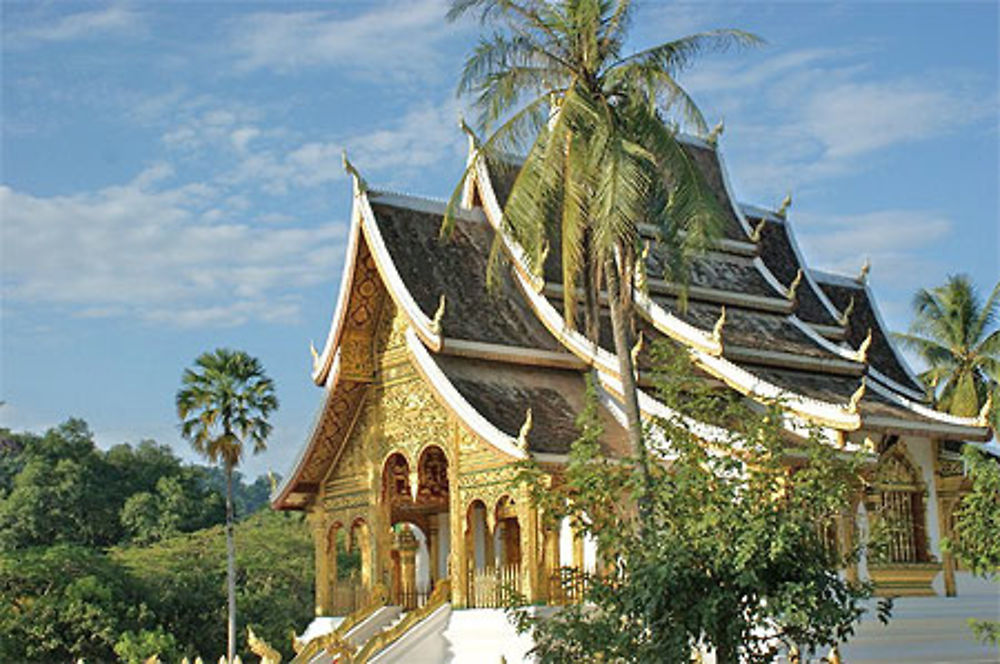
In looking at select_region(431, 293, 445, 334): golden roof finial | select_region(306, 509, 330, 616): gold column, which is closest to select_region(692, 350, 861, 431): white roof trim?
select_region(431, 293, 445, 334): golden roof finial

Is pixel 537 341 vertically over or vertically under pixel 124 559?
over

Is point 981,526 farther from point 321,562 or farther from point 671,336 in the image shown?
point 321,562

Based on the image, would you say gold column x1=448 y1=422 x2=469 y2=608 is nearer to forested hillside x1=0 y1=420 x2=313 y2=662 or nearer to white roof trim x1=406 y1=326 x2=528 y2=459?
white roof trim x1=406 y1=326 x2=528 y2=459

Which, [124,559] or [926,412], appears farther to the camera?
[124,559]

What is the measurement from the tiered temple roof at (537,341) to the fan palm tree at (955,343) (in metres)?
5.99

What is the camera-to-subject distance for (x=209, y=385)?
74.5ft

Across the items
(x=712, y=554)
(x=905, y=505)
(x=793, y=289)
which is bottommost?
(x=712, y=554)

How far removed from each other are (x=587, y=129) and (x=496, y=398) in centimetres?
407

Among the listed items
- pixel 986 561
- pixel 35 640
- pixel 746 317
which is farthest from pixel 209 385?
pixel 986 561

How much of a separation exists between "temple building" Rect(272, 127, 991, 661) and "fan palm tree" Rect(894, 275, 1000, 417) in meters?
6.08

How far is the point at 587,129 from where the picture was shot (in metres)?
11.8

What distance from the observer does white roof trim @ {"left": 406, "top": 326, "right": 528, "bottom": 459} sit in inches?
538

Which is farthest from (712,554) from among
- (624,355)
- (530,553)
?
(530,553)

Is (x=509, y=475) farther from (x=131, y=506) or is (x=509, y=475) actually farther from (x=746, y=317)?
(x=131, y=506)
